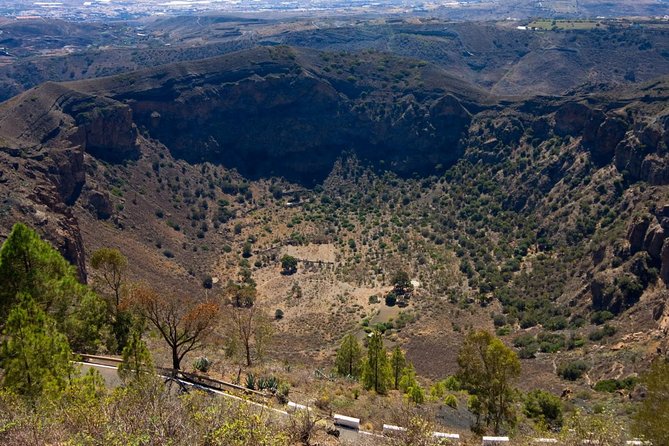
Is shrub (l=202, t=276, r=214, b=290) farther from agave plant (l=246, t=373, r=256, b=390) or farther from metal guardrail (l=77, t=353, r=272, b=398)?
agave plant (l=246, t=373, r=256, b=390)

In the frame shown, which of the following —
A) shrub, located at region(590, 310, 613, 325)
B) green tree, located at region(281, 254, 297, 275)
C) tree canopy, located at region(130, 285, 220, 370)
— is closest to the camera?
tree canopy, located at region(130, 285, 220, 370)

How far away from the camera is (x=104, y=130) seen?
8244cm

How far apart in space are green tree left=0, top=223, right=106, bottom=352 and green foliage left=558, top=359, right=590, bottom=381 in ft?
102

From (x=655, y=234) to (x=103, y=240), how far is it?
54145mm

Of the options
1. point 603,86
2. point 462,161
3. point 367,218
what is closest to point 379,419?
point 367,218

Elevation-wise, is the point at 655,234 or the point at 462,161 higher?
the point at 462,161

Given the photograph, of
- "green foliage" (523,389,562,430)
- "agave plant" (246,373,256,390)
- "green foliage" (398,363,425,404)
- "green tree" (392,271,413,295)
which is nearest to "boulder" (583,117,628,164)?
"green tree" (392,271,413,295)

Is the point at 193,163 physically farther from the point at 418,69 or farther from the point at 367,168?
the point at 418,69

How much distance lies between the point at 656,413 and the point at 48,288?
2464cm

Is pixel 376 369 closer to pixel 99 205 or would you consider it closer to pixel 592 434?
pixel 592 434

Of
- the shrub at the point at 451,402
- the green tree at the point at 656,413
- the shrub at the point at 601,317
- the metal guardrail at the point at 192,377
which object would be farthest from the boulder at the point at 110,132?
the green tree at the point at 656,413

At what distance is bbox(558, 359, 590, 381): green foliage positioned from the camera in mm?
41625

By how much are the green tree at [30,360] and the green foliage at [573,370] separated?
33.5m

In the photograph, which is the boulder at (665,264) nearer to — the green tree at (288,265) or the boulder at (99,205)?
the green tree at (288,265)
